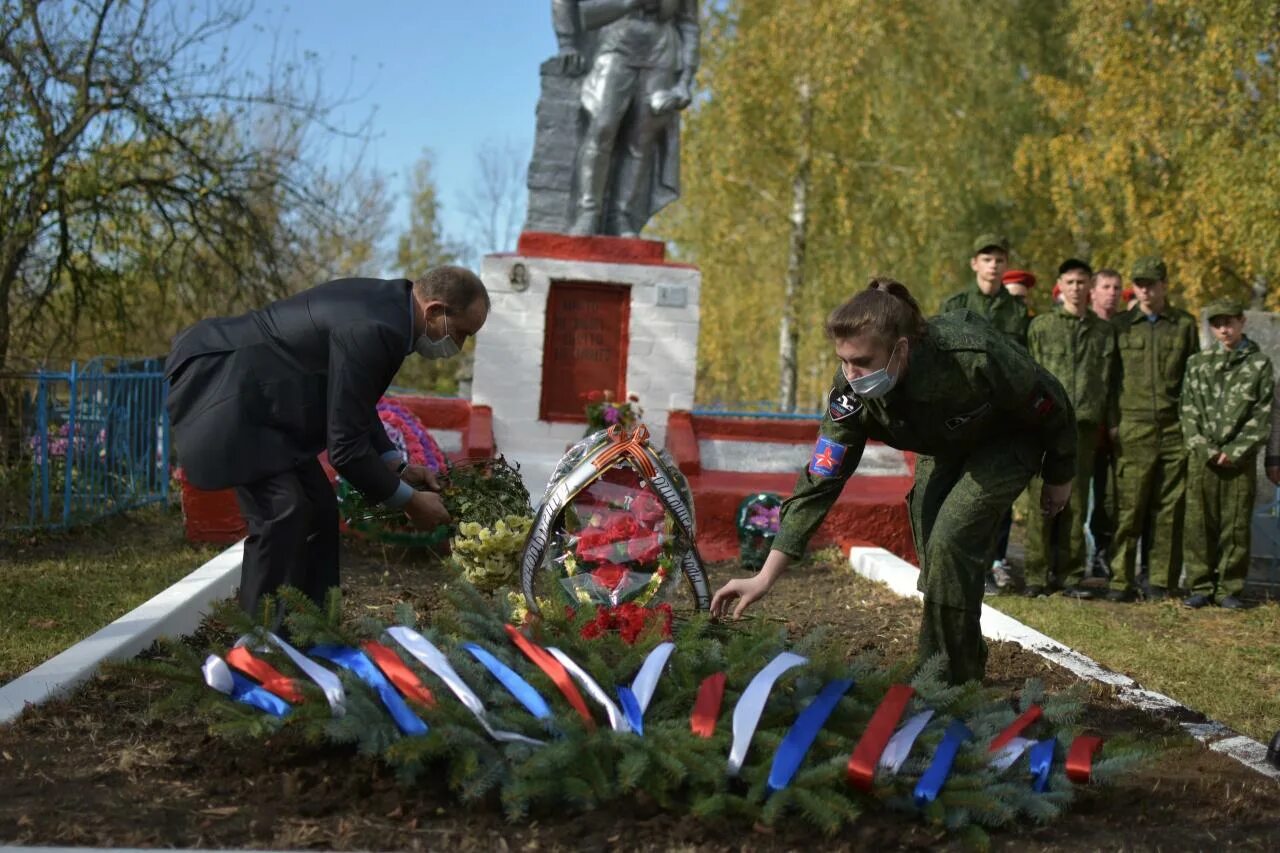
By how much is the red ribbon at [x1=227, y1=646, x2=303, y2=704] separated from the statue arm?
762 cm

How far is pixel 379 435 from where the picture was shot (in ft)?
13.9

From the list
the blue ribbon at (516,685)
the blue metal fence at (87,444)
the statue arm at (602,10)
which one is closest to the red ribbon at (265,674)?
the blue ribbon at (516,685)

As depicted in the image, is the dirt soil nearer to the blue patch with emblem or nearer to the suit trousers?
the suit trousers

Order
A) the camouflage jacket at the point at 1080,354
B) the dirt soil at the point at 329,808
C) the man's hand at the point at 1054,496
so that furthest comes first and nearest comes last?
the camouflage jacket at the point at 1080,354
the man's hand at the point at 1054,496
the dirt soil at the point at 329,808

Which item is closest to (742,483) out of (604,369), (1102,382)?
(604,369)

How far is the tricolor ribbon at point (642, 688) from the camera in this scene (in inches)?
125

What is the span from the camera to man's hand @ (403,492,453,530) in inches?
157

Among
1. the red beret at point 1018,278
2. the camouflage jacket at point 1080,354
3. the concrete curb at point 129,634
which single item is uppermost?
the red beret at point 1018,278

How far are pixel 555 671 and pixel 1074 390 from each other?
5472mm

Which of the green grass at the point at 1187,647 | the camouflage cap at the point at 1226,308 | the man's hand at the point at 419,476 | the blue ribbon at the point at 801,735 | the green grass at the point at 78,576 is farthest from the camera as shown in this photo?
the camouflage cap at the point at 1226,308

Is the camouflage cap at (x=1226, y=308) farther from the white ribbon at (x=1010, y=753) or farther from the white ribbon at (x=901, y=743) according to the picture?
the white ribbon at (x=901, y=743)

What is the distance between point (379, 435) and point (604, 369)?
581 centimetres

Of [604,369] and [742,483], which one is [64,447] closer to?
[604,369]

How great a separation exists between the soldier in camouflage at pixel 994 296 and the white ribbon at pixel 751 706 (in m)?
4.95
